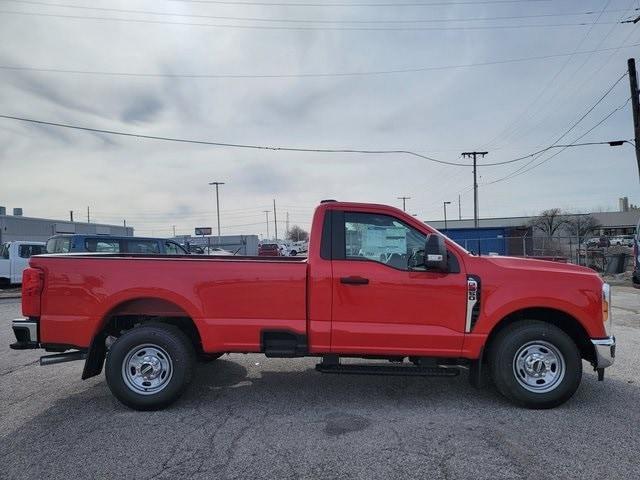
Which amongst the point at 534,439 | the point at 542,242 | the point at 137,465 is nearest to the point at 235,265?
the point at 137,465

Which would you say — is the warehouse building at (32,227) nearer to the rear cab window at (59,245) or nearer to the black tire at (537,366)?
the rear cab window at (59,245)

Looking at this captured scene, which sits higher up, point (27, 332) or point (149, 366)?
point (27, 332)

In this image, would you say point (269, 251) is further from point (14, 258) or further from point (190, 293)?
point (190, 293)

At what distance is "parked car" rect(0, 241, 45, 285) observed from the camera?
19.3 metres

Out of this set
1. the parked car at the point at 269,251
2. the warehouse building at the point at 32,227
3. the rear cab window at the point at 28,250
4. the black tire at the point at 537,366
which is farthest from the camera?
the warehouse building at the point at 32,227

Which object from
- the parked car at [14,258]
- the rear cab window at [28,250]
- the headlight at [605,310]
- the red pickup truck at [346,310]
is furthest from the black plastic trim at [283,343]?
the rear cab window at [28,250]

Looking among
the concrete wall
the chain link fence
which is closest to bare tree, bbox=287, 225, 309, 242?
the concrete wall

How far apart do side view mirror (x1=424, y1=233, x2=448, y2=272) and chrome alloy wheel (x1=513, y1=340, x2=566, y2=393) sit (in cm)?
120

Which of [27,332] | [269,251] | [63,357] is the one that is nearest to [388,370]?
[63,357]

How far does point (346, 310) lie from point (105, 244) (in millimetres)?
12024

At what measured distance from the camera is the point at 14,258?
1939cm

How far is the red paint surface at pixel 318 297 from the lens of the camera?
4820 millimetres

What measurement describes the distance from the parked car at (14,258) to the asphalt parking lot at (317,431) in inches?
612

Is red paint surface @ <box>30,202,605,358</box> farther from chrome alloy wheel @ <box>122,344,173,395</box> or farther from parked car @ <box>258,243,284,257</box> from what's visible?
parked car @ <box>258,243,284,257</box>
